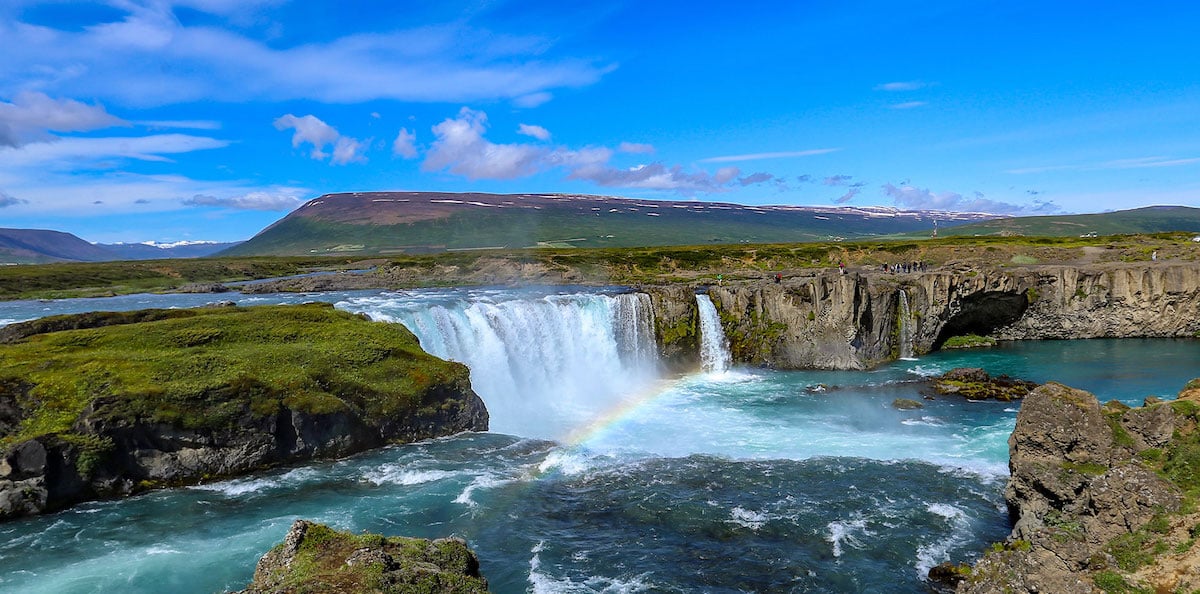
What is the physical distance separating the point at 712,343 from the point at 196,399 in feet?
128

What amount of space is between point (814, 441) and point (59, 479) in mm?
33422

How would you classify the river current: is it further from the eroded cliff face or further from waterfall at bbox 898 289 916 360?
waterfall at bbox 898 289 916 360

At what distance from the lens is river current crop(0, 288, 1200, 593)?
796 inches

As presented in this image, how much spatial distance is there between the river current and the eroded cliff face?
8.78 m

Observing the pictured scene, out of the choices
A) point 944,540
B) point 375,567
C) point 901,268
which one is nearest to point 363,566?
point 375,567

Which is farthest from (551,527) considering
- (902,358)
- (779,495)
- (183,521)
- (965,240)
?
(965,240)

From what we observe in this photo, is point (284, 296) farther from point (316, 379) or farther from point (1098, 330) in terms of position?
point (1098, 330)

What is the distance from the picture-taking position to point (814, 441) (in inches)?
1339

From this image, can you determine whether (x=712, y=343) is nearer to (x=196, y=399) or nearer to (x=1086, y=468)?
(x=1086, y=468)

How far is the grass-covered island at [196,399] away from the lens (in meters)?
25.6

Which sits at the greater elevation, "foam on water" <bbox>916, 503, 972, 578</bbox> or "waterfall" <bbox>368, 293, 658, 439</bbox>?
"waterfall" <bbox>368, 293, 658, 439</bbox>

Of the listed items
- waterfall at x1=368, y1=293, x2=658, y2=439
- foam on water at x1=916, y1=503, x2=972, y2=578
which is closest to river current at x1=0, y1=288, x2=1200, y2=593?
foam on water at x1=916, y1=503, x2=972, y2=578

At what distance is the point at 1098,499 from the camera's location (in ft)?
59.4

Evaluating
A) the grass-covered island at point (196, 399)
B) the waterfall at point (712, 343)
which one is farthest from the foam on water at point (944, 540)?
the waterfall at point (712, 343)
